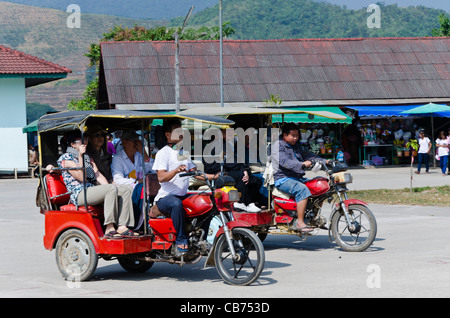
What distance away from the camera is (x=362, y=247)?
36.5 feet

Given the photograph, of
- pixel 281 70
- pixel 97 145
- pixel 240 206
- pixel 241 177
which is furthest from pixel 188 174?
pixel 281 70

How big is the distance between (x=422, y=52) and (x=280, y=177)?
3139 centimetres

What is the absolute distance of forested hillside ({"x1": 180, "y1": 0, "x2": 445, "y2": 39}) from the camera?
142 metres

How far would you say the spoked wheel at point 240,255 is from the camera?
8477mm

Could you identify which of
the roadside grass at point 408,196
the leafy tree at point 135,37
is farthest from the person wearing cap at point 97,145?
the leafy tree at point 135,37

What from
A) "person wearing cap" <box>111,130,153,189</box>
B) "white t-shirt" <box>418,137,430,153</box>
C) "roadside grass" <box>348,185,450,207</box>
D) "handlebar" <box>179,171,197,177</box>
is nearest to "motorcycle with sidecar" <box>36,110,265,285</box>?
"handlebar" <box>179,171,197,177</box>

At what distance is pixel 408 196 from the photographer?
20.3 metres

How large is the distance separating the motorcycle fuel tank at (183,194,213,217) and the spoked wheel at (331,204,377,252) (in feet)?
9.73

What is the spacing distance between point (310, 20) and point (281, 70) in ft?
382

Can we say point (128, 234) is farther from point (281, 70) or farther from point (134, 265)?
point (281, 70)

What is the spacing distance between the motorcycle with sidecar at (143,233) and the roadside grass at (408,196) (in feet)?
33.4

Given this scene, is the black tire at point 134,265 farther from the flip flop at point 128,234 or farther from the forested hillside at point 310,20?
the forested hillside at point 310,20
